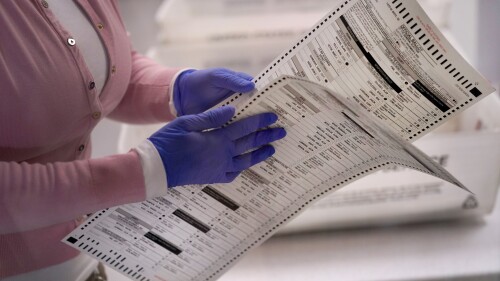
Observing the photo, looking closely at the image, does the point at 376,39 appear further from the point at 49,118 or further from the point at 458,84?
the point at 49,118

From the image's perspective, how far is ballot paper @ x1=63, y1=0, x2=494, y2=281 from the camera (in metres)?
0.71

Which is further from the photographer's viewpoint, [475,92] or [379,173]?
[379,173]

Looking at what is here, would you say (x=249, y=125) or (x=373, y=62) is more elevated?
(x=373, y=62)

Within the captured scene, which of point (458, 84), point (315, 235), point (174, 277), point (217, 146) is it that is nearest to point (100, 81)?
Result: point (217, 146)

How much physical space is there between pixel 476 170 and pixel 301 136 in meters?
0.47

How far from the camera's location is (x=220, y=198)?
79 centimetres

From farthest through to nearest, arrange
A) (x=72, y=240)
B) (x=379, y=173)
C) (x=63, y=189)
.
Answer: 1. (x=379, y=173)
2. (x=72, y=240)
3. (x=63, y=189)

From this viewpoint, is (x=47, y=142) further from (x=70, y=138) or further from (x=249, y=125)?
(x=249, y=125)

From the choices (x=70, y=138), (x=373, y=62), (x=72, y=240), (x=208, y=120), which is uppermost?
(x=373, y=62)

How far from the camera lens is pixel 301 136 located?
2.48 ft

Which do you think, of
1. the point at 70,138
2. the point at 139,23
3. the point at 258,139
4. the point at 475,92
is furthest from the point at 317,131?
the point at 139,23

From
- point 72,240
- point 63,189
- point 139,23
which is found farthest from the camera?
point 139,23

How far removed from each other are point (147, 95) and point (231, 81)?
19 cm

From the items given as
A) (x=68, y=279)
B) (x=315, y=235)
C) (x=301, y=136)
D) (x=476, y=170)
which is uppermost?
(x=476, y=170)
